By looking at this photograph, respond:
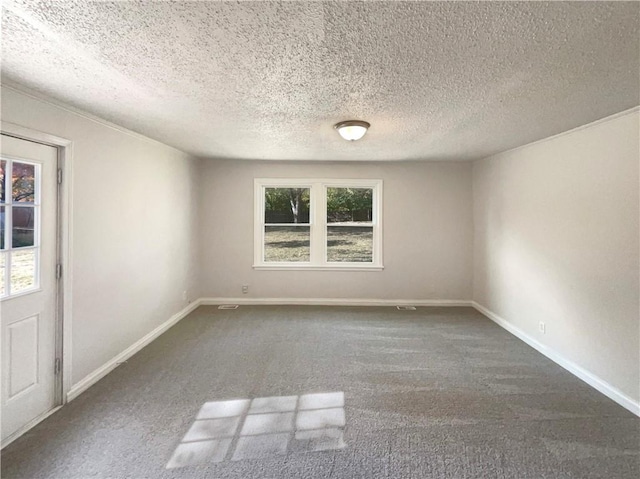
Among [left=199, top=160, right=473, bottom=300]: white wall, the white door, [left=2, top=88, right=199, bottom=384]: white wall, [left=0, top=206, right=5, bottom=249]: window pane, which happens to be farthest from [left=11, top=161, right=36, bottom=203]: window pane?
[left=199, top=160, right=473, bottom=300]: white wall

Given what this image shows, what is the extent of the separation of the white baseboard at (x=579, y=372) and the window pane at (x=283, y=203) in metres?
3.37

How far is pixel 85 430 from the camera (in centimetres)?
215

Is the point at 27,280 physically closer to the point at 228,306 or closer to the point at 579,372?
the point at 228,306

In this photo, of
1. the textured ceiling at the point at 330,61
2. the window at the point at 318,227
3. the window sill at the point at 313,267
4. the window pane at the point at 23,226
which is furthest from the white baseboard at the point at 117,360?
the textured ceiling at the point at 330,61

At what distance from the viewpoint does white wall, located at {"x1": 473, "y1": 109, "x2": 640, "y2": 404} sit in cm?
Answer: 247

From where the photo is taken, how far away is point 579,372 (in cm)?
290

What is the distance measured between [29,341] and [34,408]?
1.57 feet

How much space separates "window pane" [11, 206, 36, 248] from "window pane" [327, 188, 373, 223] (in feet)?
12.4

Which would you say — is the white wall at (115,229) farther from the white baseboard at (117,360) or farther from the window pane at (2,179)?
the window pane at (2,179)

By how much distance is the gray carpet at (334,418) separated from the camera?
1844 mm

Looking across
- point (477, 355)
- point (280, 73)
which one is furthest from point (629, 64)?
point (477, 355)

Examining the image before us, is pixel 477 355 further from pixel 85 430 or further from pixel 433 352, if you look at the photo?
pixel 85 430

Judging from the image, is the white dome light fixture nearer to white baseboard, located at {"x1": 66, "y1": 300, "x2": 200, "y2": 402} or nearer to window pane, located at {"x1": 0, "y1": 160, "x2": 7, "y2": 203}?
window pane, located at {"x1": 0, "y1": 160, "x2": 7, "y2": 203}

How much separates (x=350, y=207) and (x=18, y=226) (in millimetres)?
4101
